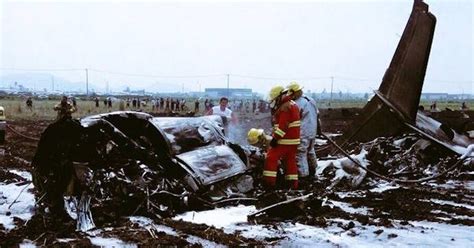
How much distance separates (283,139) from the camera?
7.23 meters

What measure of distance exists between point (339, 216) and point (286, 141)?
64.0 inches

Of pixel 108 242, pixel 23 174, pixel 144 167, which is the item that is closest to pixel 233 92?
pixel 23 174

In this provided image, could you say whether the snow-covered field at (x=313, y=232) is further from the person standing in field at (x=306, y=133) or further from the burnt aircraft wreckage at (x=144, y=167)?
the person standing in field at (x=306, y=133)

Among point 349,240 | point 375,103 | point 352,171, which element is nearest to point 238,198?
point 349,240

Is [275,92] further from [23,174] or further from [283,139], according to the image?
[23,174]

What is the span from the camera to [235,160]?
22.8 ft

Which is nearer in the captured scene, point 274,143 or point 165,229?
point 165,229

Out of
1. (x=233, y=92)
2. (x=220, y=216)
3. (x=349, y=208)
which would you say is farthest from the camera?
(x=233, y=92)

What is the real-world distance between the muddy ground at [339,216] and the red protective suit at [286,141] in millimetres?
524

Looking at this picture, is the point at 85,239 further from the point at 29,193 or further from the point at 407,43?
the point at 407,43

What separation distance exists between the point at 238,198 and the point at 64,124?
7.59ft

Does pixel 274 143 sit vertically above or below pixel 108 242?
above

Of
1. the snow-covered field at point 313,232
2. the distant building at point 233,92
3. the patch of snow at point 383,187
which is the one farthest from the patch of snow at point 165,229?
the distant building at point 233,92

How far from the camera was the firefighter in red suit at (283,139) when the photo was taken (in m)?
7.12
